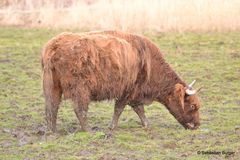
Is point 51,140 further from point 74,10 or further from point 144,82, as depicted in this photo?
point 74,10

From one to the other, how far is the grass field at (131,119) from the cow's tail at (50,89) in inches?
10.2

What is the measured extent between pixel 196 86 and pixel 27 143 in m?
5.42

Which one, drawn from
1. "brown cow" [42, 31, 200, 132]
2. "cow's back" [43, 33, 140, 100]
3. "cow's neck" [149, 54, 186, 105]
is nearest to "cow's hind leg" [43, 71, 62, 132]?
"brown cow" [42, 31, 200, 132]

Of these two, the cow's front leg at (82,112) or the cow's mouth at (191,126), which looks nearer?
the cow's front leg at (82,112)

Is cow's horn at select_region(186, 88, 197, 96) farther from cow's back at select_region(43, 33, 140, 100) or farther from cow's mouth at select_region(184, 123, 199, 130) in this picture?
cow's back at select_region(43, 33, 140, 100)

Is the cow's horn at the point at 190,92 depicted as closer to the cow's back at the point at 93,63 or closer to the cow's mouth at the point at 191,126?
the cow's mouth at the point at 191,126

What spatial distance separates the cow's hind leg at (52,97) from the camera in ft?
30.1

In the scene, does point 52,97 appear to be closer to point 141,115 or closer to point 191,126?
point 141,115

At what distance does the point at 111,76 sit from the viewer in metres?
9.52

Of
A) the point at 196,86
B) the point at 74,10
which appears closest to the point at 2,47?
the point at 74,10

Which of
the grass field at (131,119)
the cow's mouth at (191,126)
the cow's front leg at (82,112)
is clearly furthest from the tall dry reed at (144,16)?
the cow's front leg at (82,112)

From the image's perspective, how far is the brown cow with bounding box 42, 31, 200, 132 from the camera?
9133mm

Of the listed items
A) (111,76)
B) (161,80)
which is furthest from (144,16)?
(111,76)

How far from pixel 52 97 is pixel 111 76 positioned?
89cm
